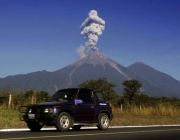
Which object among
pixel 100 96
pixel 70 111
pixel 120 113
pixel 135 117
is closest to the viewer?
pixel 70 111

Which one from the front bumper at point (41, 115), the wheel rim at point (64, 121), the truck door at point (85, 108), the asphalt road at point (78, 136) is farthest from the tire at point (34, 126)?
the truck door at point (85, 108)

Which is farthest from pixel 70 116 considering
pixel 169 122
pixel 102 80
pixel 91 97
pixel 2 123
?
pixel 102 80

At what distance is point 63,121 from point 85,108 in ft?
4.90

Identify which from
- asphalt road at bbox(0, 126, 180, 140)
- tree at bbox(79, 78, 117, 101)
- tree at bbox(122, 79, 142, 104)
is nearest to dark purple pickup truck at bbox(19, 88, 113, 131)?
asphalt road at bbox(0, 126, 180, 140)

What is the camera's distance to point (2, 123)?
18562 mm

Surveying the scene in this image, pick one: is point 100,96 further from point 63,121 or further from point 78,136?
point 78,136

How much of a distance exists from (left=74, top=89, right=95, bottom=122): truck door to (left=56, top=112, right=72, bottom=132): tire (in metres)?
0.50

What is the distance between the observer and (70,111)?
1581cm

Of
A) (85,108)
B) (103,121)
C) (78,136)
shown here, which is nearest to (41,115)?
(85,108)

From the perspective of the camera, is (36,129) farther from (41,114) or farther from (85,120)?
(85,120)

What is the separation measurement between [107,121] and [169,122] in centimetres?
987

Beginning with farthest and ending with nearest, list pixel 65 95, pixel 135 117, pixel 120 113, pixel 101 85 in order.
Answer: pixel 101 85 → pixel 120 113 → pixel 135 117 → pixel 65 95

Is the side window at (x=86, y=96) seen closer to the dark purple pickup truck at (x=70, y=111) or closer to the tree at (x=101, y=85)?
the dark purple pickup truck at (x=70, y=111)

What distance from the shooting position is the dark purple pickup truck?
1532 centimetres
